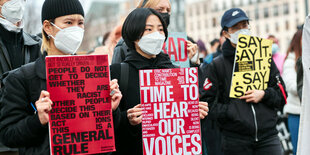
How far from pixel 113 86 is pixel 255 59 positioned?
226cm

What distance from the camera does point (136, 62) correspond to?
3.70 metres

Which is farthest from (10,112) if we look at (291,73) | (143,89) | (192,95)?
(291,73)

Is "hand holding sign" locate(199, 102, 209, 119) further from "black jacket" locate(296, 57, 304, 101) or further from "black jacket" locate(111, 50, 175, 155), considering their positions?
"black jacket" locate(296, 57, 304, 101)

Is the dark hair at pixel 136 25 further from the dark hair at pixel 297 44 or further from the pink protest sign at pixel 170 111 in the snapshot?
the dark hair at pixel 297 44

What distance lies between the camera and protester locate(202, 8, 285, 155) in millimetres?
4797

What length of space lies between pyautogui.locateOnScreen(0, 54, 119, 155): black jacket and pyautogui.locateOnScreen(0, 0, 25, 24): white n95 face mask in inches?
42.5

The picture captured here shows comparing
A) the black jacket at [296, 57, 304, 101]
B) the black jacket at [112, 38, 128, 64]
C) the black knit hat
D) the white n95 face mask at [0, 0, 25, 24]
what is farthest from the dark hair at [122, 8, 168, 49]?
the black jacket at [296, 57, 304, 101]

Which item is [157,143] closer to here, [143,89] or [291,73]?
[143,89]

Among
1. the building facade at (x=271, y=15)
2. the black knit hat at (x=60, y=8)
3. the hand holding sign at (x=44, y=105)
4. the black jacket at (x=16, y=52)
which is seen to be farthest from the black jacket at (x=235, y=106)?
the building facade at (x=271, y=15)

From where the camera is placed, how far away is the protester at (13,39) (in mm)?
3971

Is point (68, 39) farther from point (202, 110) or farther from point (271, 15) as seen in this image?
point (271, 15)

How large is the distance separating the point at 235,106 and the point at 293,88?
7.41ft

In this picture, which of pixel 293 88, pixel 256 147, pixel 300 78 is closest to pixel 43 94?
pixel 256 147

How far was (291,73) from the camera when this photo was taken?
7059 mm
